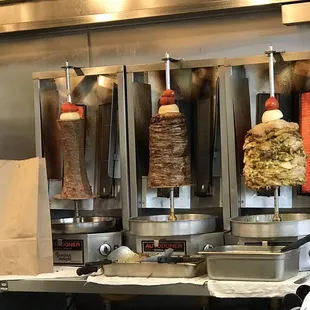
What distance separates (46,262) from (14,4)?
138 centimetres

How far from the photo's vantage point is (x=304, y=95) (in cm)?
241

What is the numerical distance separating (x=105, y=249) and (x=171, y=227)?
0.32 metres

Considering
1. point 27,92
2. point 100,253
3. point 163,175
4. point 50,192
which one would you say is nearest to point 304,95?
point 163,175

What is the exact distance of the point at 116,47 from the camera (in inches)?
117

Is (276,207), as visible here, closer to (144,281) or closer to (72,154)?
(144,281)

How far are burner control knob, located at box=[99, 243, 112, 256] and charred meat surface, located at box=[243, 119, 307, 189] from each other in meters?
0.62

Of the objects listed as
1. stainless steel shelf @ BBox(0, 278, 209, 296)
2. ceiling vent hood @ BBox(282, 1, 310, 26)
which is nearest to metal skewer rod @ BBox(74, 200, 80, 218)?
stainless steel shelf @ BBox(0, 278, 209, 296)

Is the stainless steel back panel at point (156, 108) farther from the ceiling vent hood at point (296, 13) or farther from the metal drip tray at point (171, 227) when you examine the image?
the ceiling vent hood at point (296, 13)

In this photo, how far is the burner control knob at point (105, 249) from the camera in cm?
245

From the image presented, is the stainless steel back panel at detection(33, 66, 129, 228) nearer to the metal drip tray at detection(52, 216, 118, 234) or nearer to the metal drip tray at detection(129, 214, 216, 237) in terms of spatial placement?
the metal drip tray at detection(52, 216, 118, 234)

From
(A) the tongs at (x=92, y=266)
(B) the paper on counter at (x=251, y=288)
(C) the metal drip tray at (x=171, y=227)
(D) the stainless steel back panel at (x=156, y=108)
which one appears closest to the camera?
(B) the paper on counter at (x=251, y=288)

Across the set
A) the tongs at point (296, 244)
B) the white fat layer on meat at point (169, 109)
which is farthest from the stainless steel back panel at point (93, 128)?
the tongs at point (296, 244)

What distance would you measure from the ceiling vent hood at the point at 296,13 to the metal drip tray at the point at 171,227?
0.86 m

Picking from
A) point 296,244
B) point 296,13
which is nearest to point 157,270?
point 296,244
